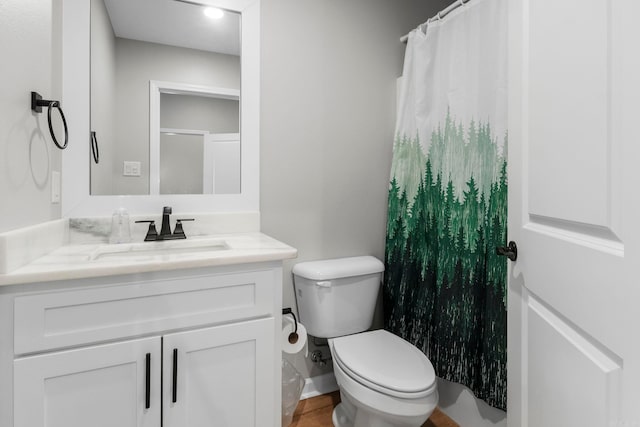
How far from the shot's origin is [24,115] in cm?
109

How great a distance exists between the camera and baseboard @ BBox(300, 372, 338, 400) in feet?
6.15

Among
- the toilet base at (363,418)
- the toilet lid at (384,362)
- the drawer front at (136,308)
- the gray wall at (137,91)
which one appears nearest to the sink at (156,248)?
the drawer front at (136,308)

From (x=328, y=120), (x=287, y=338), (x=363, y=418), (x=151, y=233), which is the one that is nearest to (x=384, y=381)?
(x=363, y=418)

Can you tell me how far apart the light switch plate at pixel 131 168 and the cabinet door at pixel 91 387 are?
81 cm

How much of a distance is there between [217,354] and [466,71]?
150 cm

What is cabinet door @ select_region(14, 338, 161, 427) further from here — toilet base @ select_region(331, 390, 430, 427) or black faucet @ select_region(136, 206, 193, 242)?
toilet base @ select_region(331, 390, 430, 427)

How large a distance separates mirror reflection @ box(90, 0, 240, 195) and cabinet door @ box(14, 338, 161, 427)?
75 centimetres

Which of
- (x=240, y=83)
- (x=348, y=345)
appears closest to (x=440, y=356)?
(x=348, y=345)

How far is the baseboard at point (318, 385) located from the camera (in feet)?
6.15

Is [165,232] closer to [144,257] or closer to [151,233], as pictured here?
[151,233]

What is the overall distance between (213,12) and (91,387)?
5.23 feet

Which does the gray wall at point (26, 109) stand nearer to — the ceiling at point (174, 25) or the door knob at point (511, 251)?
the ceiling at point (174, 25)

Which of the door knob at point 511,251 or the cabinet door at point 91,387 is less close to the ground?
the door knob at point 511,251

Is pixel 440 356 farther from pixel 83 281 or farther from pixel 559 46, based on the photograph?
pixel 83 281
